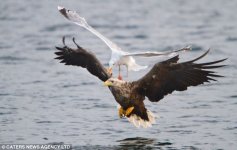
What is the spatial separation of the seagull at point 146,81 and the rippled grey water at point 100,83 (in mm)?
357

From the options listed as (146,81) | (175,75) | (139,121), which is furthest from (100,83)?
(175,75)

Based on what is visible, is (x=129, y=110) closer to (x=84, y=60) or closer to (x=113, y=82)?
(x=113, y=82)

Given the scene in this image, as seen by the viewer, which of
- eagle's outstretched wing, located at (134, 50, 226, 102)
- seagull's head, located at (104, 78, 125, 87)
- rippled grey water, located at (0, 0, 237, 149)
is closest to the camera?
eagle's outstretched wing, located at (134, 50, 226, 102)

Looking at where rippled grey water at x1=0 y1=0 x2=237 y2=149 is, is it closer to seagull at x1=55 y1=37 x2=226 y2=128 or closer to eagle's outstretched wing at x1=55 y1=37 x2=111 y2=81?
seagull at x1=55 y1=37 x2=226 y2=128

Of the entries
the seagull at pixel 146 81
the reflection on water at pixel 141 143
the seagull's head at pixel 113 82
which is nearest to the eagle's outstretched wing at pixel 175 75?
the seagull at pixel 146 81

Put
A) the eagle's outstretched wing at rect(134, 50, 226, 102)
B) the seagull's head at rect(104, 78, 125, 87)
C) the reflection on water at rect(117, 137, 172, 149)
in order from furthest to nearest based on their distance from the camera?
the seagull's head at rect(104, 78, 125, 87)
the reflection on water at rect(117, 137, 172, 149)
the eagle's outstretched wing at rect(134, 50, 226, 102)

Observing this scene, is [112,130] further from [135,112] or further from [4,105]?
[4,105]

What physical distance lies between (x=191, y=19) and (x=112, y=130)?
10.5 m

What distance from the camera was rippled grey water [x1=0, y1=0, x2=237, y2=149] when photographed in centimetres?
1124

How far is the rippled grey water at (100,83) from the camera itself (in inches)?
443

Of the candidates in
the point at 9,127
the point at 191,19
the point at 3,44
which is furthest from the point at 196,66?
the point at 191,19

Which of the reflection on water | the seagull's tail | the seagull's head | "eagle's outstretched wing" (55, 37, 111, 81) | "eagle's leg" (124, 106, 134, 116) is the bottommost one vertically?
the reflection on water

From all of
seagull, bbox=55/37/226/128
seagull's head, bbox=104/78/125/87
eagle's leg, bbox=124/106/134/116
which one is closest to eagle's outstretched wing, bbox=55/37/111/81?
seagull, bbox=55/37/226/128

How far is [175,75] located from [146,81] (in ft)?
1.46
